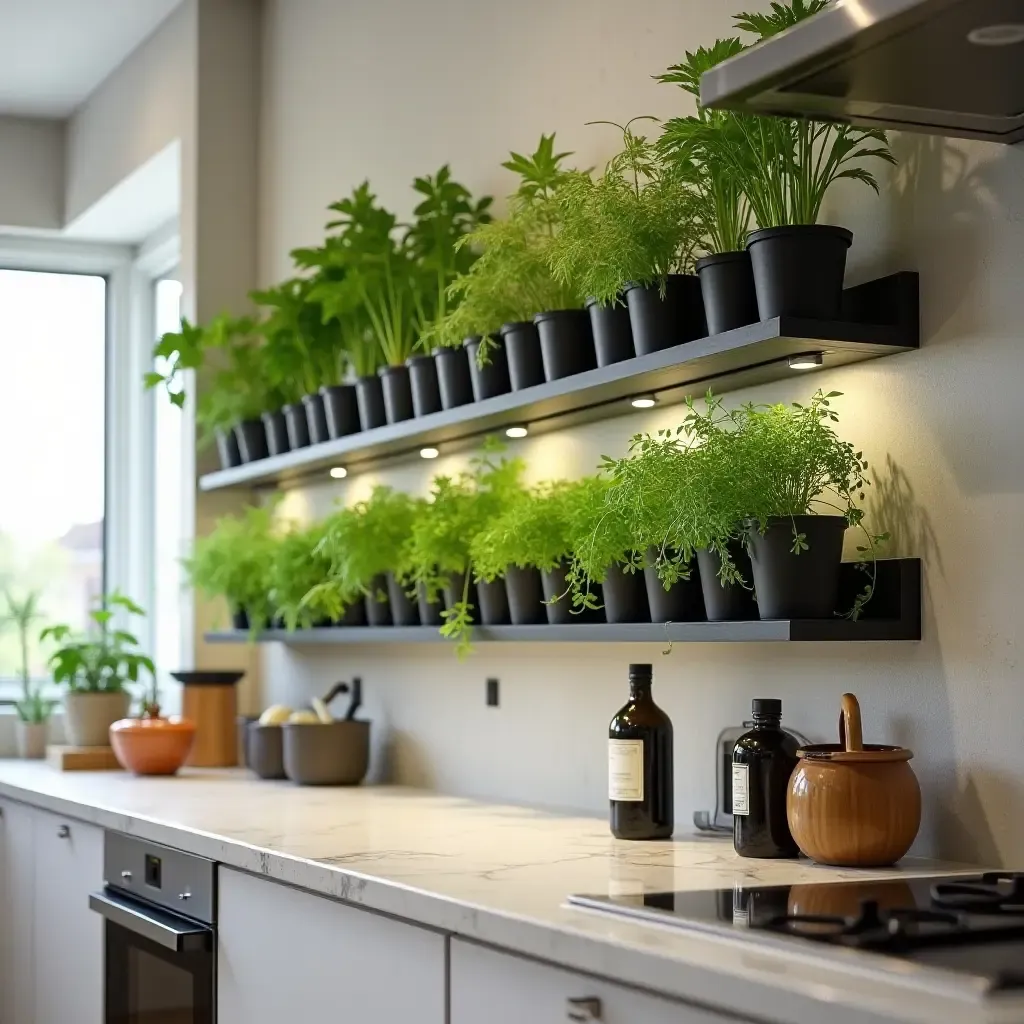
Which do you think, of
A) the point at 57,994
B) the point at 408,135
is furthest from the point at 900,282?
the point at 57,994

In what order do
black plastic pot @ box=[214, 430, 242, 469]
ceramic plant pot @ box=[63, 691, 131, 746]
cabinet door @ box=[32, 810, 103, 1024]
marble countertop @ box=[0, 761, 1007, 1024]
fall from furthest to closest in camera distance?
ceramic plant pot @ box=[63, 691, 131, 746]
black plastic pot @ box=[214, 430, 242, 469]
cabinet door @ box=[32, 810, 103, 1024]
marble countertop @ box=[0, 761, 1007, 1024]

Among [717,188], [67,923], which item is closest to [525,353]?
[717,188]

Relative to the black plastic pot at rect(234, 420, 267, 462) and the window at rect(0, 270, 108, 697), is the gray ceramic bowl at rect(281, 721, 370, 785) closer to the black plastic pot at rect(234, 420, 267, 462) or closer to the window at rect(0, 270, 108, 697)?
the black plastic pot at rect(234, 420, 267, 462)

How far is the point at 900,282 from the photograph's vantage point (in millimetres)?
2170

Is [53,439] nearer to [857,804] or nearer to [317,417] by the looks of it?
[317,417]

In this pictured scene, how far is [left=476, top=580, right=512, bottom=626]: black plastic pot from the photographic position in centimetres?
288

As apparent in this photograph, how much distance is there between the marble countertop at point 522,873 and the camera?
1.35 m

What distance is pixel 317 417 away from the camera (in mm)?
3641

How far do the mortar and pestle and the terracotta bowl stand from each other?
44 centimetres

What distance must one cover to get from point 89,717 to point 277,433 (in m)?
1.07

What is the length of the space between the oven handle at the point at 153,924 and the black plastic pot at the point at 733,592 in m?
1.02

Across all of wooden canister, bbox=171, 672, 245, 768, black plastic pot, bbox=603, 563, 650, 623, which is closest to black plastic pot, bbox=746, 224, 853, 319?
black plastic pot, bbox=603, 563, 650, 623

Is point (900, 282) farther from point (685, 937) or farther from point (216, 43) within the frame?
point (216, 43)

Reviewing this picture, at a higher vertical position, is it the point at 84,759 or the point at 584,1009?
the point at 84,759
